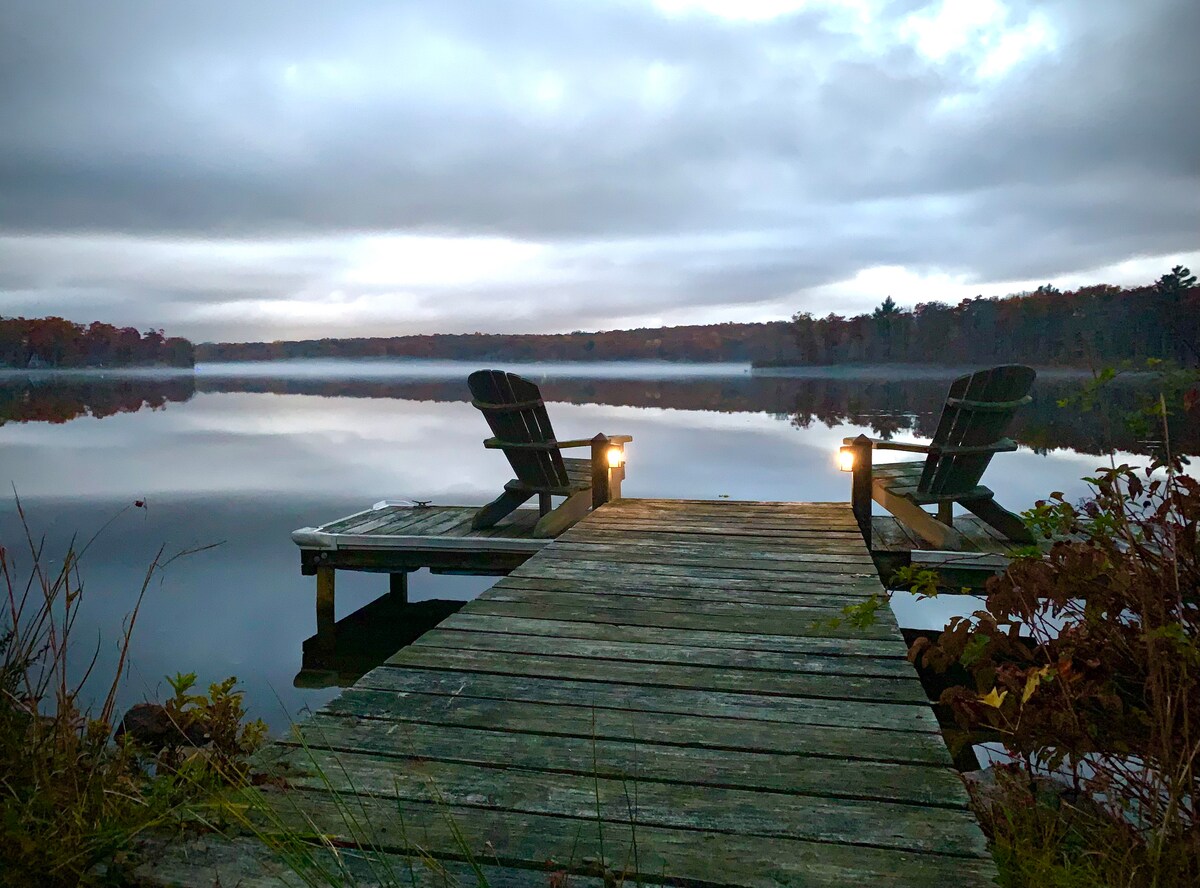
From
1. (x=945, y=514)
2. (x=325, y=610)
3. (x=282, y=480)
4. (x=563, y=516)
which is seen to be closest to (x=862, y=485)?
(x=945, y=514)

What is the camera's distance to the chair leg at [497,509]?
5957 mm

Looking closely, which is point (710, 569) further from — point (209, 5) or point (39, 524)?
point (209, 5)

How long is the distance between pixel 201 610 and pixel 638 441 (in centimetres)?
1510

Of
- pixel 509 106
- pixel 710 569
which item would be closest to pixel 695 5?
pixel 509 106

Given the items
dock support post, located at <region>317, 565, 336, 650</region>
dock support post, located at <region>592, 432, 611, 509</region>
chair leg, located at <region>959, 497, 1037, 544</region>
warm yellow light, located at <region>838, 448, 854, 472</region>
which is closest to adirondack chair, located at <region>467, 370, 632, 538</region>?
dock support post, located at <region>592, 432, 611, 509</region>

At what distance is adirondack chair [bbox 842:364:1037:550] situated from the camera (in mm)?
4938

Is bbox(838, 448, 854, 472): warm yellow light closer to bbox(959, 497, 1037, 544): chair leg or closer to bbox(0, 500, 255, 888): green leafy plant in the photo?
bbox(959, 497, 1037, 544): chair leg

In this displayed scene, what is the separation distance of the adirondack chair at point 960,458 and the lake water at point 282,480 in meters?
0.80

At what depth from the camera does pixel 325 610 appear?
608 cm

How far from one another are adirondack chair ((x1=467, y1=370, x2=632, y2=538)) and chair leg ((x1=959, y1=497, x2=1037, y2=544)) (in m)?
2.59

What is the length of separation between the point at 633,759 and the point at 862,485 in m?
3.92

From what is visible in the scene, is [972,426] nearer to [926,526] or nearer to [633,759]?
[926,526]

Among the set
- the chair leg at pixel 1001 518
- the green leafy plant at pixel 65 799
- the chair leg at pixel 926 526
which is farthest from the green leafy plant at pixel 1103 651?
the chair leg at pixel 1001 518

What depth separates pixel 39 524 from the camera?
10750 millimetres
